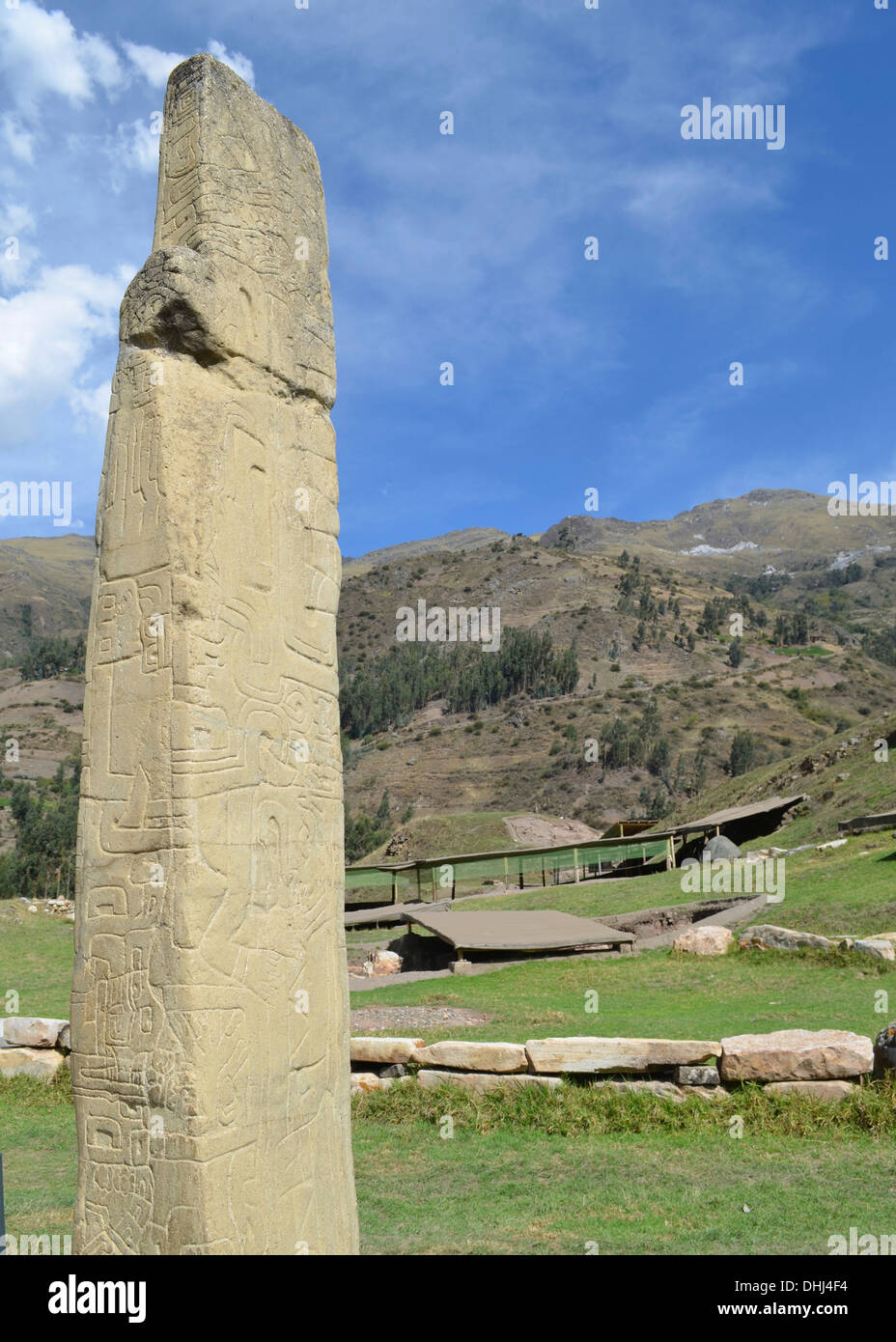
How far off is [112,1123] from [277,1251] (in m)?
0.90

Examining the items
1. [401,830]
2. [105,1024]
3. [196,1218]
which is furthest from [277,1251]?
[401,830]

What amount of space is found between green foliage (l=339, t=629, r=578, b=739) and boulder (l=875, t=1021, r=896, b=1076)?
239 ft

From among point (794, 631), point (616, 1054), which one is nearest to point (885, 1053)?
point (616, 1054)

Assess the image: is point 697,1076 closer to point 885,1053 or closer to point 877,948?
point 885,1053

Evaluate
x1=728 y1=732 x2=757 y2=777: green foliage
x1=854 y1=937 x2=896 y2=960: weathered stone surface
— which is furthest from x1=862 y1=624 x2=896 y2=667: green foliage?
x1=854 y1=937 x2=896 y2=960: weathered stone surface

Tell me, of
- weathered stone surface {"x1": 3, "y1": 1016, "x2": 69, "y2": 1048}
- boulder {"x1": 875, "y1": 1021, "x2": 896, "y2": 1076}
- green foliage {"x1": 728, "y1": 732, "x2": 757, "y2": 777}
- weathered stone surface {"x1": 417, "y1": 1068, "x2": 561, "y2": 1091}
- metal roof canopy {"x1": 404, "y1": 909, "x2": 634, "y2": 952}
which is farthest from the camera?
green foliage {"x1": 728, "y1": 732, "x2": 757, "y2": 777}

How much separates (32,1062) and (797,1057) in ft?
24.5

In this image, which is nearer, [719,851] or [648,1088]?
[648,1088]

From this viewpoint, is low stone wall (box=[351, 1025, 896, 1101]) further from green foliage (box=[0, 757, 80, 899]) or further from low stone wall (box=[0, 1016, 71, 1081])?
green foliage (box=[0, 757, 80, 899])

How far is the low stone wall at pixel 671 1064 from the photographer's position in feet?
26.3

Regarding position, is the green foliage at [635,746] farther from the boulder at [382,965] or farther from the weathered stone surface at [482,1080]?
the weathered stone surface at [482,1080]

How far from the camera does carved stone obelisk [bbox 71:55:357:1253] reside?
422 centimetres

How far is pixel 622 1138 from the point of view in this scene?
7789 millimetres

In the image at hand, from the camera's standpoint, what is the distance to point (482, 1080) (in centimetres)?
877
